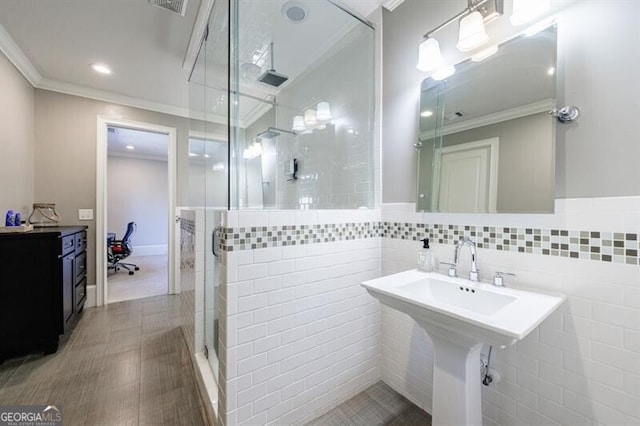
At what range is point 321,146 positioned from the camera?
2.26m

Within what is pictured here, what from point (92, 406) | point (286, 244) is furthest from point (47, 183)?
point (286, 244)

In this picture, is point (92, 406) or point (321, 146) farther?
point (321, 146)

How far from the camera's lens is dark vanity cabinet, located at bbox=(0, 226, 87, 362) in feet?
6.28

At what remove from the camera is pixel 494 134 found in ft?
4.10

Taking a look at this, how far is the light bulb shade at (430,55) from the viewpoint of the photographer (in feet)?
4.62

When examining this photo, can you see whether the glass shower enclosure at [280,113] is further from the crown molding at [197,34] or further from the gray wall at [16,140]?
the gray wall at [16,140]

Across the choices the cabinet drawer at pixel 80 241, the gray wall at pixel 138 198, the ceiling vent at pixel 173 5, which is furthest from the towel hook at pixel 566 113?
the gray wall at pixel 138 198

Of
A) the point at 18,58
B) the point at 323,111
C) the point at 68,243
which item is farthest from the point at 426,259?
the point at 18,58

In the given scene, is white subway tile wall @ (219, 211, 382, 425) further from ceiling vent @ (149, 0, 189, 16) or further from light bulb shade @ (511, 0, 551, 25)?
ceiling vent @ (149, 0, 189, 16)

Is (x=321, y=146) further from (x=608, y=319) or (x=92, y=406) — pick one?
(x=92, y=406)

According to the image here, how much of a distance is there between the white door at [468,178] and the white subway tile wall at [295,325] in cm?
52

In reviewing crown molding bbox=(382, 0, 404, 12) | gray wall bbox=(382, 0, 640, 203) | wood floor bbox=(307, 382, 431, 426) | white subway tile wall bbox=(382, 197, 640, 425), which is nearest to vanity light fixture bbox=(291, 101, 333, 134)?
crown molding bbox=(382, 0, 404, 12)

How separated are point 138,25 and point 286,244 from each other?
7.27 feet

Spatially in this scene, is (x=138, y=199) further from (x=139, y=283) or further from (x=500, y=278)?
(x=500, y=278)
